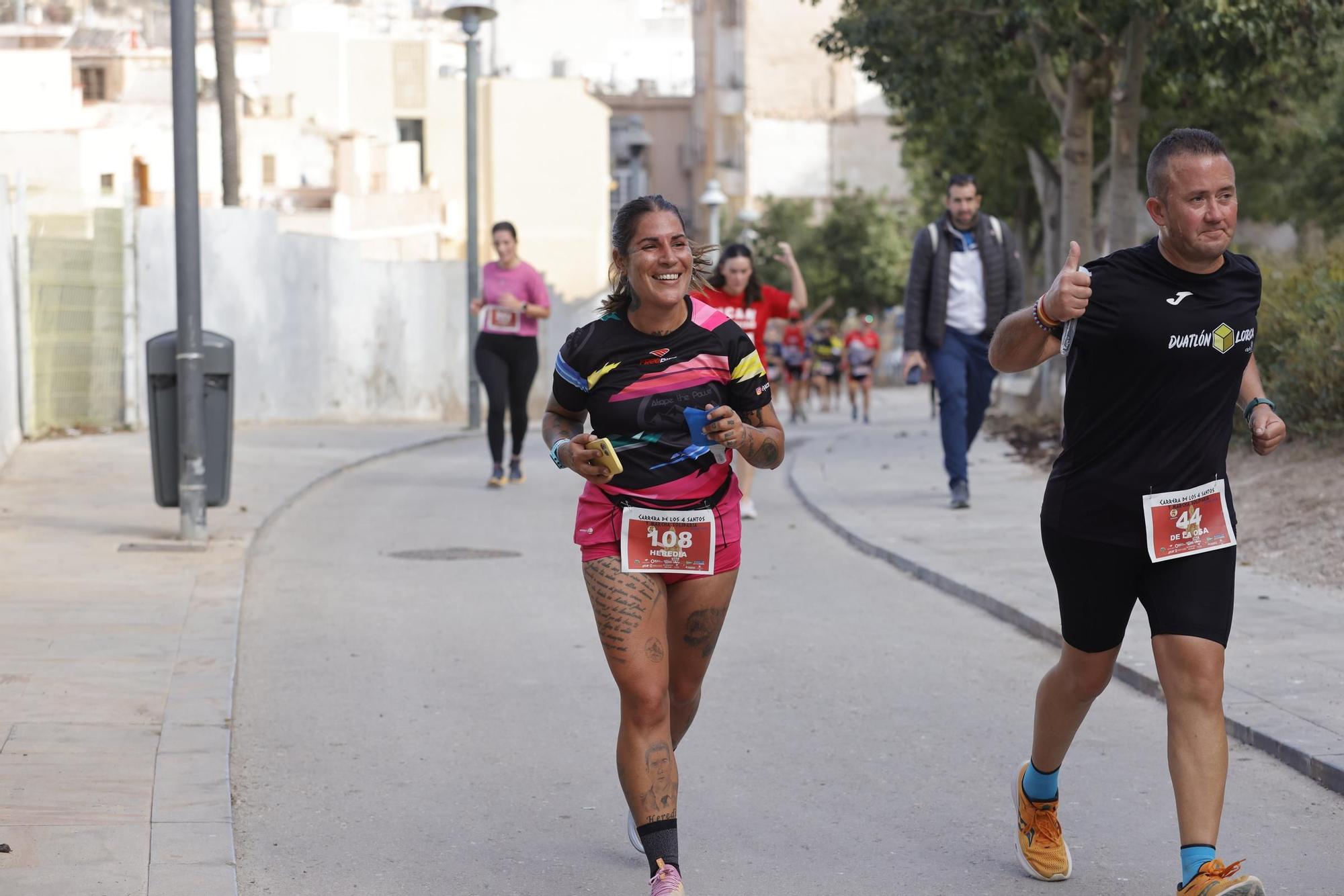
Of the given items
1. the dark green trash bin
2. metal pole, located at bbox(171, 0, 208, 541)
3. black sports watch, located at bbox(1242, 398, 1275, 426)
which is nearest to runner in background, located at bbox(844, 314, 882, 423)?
the dark green trash bin

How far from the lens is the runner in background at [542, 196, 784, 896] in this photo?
4742mm

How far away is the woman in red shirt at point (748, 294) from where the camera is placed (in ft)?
39.9

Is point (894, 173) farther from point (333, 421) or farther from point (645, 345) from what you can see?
point (645, 345)

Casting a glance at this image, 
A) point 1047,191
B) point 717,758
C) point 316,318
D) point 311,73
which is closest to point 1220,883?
point 717,758

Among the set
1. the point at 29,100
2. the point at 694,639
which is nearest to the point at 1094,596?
the point at 694,639

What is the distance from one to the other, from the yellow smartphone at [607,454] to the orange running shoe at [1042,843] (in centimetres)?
145

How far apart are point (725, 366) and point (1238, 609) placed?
463 centimetres

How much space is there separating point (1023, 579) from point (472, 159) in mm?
14320

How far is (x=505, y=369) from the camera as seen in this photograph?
15180 mm

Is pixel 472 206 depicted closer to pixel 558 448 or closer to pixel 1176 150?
pixel 558 448

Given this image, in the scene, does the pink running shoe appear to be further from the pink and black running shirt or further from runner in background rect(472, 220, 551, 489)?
runner in background rect(472, 220, 551, 489)

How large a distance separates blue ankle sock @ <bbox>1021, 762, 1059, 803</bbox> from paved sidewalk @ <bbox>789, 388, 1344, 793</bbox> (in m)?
1.23

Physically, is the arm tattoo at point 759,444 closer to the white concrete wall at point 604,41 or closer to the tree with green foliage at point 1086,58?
the tree with green foliage at point 1086,58

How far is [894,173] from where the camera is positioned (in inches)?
3068
